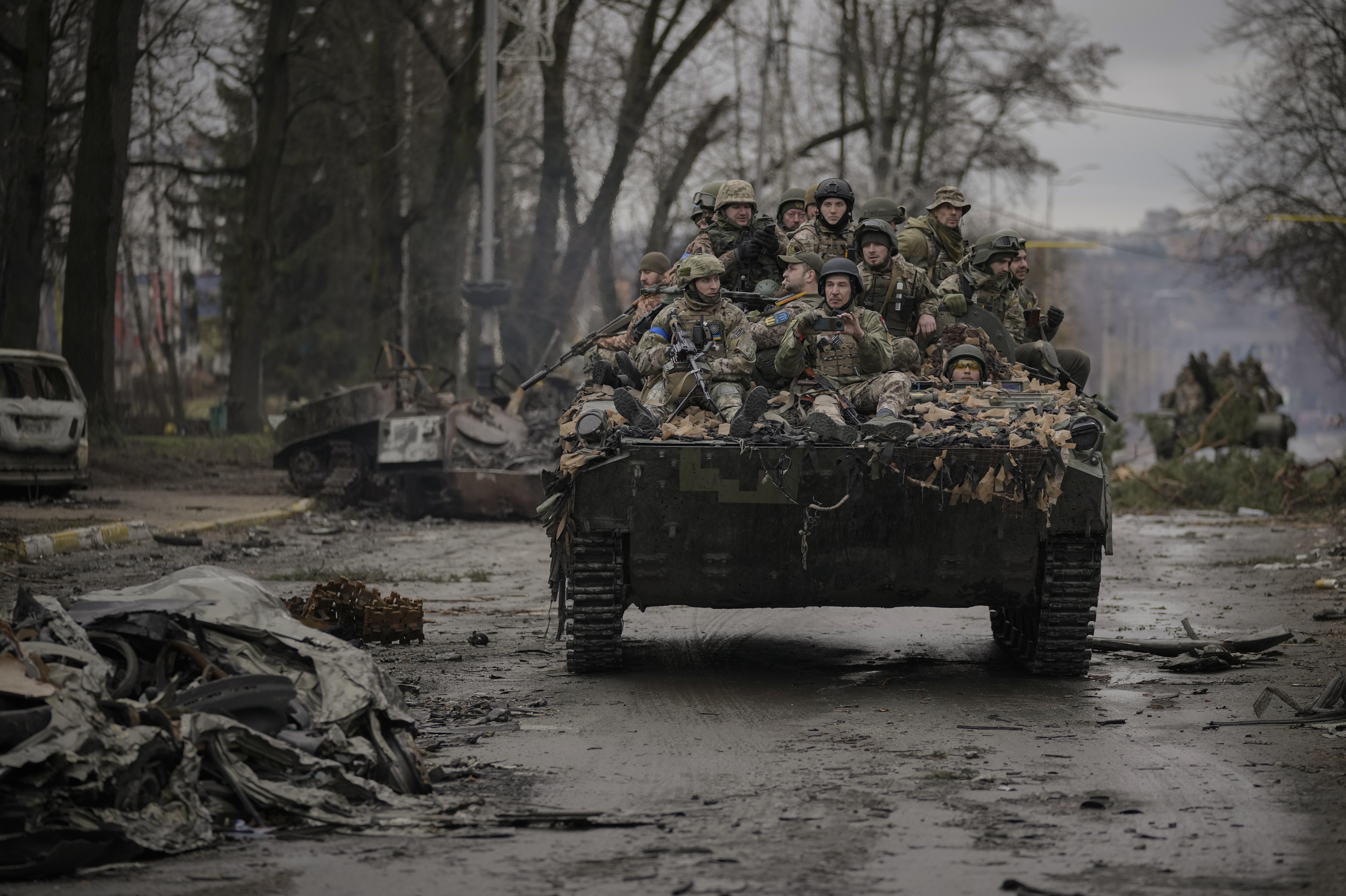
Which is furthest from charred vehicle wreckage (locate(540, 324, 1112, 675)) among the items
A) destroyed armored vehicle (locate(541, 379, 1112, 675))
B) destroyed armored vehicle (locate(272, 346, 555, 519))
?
destroyed armored vehicle (locate(272, 346, 555, 519))

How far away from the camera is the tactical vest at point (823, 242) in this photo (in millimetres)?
10359

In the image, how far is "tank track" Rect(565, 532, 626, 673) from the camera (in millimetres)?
8062

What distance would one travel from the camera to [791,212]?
11594 mm

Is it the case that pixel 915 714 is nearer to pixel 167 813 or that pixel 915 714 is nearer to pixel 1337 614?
pixel 167 813

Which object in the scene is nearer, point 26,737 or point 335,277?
point 26,737

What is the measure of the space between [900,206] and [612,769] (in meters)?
5.58

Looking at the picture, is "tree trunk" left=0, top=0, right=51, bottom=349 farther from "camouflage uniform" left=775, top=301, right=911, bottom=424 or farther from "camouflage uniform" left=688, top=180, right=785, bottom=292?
"camouflage uniform" left=775, top=301, right=911, bottom=424

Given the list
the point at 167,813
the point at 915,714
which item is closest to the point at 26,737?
the point at 167,813

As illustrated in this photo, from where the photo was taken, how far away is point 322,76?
108 feet

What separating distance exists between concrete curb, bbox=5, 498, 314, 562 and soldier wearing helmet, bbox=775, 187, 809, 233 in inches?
244

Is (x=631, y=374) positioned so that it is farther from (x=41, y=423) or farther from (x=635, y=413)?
(x=41, y=423)

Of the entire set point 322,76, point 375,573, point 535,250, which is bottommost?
point 375,573

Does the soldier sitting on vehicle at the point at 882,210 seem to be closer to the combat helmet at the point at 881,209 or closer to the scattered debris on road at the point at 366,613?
the combat helmet at the point at 881,209

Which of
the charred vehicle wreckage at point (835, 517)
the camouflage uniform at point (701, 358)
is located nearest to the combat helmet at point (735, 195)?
the camouflage uniform at point (701, 358)
